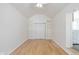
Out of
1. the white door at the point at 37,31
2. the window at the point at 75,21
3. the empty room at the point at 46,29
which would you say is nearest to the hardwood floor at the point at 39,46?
the empty room at the point at 46,29

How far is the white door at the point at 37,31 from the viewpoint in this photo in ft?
8.89

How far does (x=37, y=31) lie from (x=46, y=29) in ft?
0.65

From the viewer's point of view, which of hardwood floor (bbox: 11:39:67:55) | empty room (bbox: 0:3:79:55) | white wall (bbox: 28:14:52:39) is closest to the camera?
empty room (bbox: 0:3:79:55)

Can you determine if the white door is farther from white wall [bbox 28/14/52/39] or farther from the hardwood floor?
the hardwood floor

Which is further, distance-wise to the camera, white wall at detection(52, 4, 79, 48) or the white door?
the white door

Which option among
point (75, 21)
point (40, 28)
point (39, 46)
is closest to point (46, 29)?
point (40, 28)

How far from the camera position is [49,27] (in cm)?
278

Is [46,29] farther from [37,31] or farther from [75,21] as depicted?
[75,21]

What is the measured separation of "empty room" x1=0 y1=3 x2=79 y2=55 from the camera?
231 cm

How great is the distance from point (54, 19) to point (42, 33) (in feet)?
1.26

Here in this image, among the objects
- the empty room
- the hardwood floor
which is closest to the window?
the empty room

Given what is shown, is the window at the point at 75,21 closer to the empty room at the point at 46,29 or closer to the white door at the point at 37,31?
the empty room at the point at 46,29

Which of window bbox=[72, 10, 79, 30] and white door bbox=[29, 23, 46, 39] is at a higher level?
window bbox=[72, 10, 79, 30]

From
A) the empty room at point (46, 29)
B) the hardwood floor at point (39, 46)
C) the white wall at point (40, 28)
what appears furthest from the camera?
the white wall at point (40, 28)
